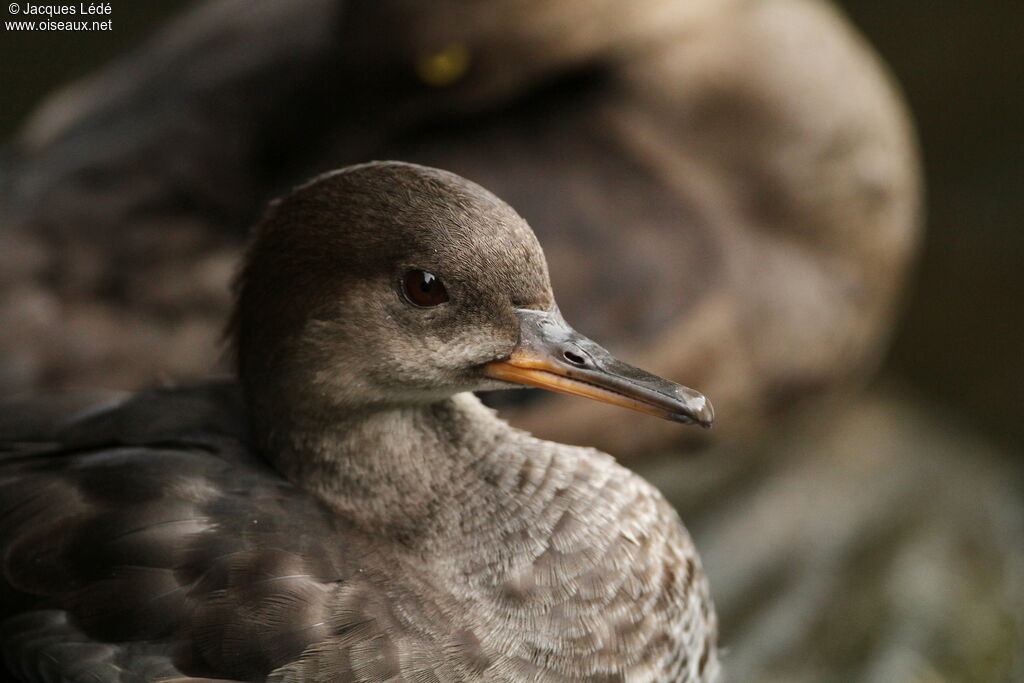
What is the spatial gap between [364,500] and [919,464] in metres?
2.08

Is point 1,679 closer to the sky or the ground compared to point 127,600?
closer to the ground

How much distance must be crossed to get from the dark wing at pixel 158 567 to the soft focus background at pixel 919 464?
1261mm

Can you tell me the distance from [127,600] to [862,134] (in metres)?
2.40

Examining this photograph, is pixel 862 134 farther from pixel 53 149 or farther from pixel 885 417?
pixel 53 149

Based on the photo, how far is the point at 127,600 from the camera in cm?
186

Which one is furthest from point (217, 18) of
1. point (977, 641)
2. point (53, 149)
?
point (977, 641)

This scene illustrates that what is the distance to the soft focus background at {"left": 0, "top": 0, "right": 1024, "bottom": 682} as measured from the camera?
3062 millimetres

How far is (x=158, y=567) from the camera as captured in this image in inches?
74.2

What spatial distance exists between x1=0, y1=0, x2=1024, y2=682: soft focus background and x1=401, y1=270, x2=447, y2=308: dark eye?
1.24 metres

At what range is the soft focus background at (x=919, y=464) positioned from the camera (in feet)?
10.0

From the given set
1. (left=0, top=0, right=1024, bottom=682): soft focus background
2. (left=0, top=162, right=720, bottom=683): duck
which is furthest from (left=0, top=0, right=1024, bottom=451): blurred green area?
(left=0, top=162, right=720, bottom=683): duck

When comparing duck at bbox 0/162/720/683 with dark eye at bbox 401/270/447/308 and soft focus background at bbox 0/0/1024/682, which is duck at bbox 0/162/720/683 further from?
soft focus background at bbox 0/0/1024/682

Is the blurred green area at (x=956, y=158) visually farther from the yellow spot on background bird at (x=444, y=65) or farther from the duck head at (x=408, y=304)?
the duck head at (x=408, y=304)

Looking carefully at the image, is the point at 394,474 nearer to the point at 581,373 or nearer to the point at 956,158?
the point at 581,373
